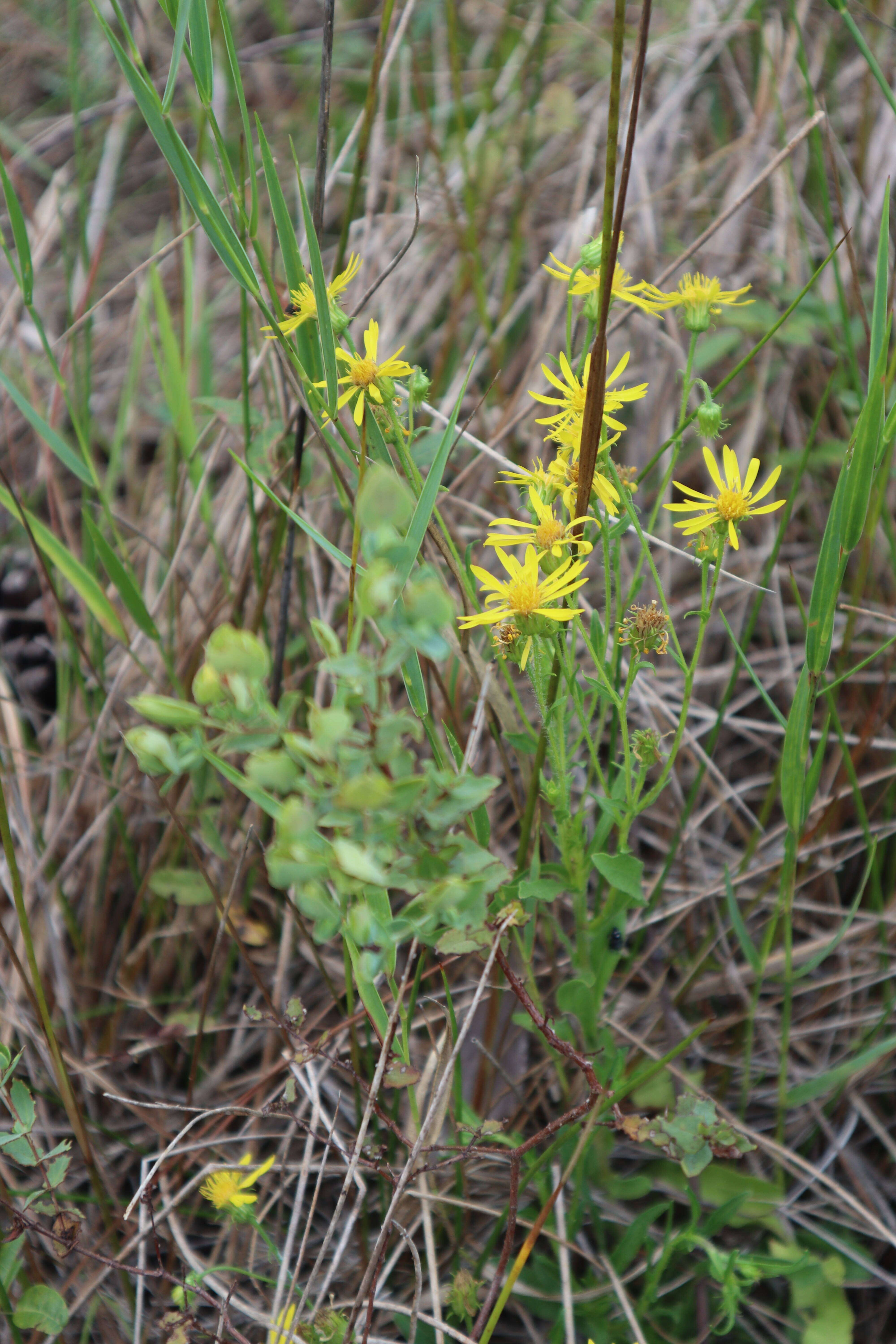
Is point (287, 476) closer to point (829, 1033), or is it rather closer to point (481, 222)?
point (481, 222)

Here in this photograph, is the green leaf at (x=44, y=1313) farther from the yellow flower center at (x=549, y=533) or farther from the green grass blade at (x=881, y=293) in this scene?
the green grass blade at (x=881, y=293)

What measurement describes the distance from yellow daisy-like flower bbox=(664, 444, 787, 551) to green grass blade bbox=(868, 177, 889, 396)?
13 cm

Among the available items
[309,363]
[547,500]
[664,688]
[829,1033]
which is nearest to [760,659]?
[664,688]

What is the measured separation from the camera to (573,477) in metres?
0.97

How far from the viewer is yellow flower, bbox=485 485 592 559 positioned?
2.96 ft

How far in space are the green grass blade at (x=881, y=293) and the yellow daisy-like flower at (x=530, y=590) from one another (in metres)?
0.32

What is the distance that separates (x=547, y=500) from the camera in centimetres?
99

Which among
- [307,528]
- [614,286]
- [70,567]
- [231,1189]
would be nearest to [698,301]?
[614,286]

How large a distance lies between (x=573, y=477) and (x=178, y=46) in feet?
1.72

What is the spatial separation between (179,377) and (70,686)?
1.74 ft

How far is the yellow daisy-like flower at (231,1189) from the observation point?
1003 millimetres


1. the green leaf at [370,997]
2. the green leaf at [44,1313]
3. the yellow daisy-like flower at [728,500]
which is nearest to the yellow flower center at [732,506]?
the yellow daisy-like flower at [728,500]

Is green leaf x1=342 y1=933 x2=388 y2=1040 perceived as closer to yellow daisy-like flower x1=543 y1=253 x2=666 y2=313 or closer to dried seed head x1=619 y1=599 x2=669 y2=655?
dried seed head x1=619 y1=599 x2=669 y2=655

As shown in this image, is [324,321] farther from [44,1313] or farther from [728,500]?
[44,1313]
